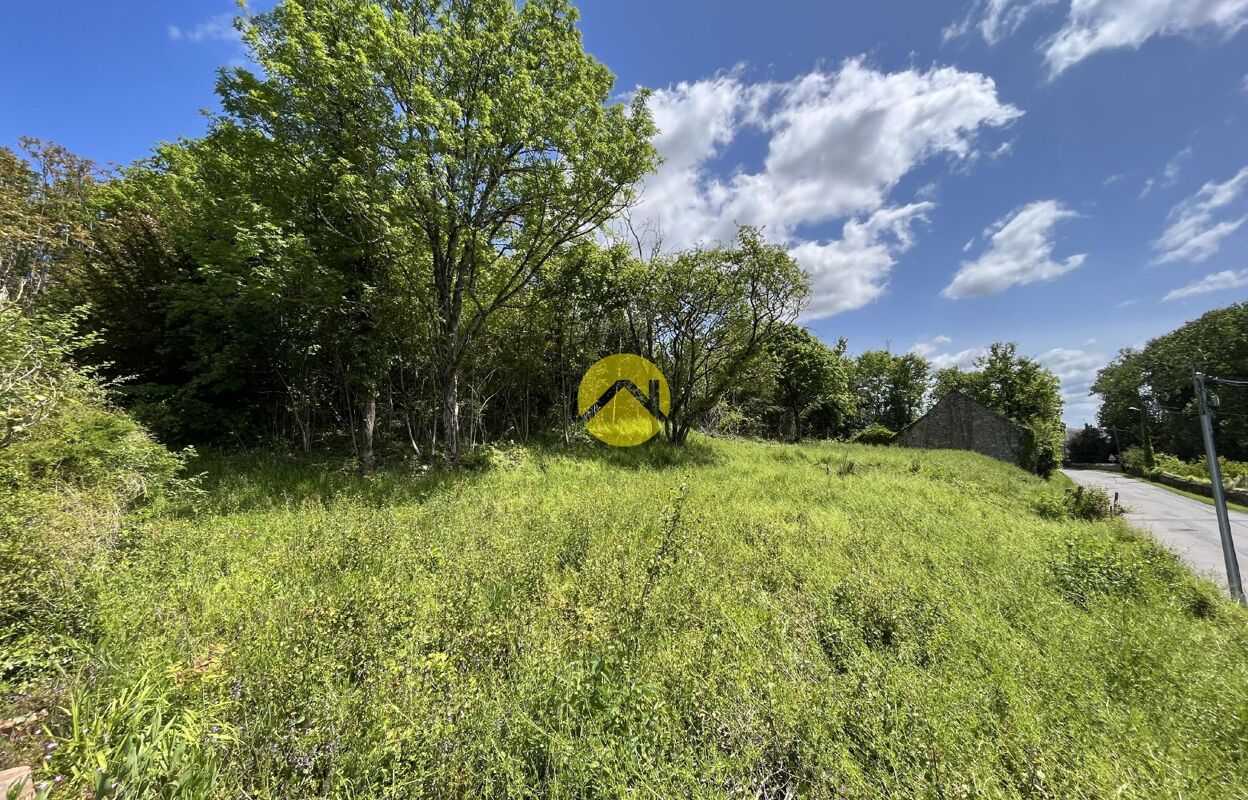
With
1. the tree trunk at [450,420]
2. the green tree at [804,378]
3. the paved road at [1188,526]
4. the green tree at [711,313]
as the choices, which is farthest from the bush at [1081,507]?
the green tree at [804,378]

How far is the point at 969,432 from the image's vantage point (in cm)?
2697

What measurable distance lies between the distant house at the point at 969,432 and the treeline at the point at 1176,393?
48.2 ft

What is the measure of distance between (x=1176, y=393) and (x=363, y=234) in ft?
207

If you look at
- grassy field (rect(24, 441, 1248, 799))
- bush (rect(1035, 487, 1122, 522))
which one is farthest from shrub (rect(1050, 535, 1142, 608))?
bush (rect(1035, 487, 1122, 522))

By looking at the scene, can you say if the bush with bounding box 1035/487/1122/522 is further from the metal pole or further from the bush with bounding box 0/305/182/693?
the bush with bounding box 0/305/182/693

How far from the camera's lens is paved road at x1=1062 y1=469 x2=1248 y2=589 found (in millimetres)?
8797

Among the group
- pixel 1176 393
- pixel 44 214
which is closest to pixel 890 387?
pixel 1176 393

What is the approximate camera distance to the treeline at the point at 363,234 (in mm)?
7352

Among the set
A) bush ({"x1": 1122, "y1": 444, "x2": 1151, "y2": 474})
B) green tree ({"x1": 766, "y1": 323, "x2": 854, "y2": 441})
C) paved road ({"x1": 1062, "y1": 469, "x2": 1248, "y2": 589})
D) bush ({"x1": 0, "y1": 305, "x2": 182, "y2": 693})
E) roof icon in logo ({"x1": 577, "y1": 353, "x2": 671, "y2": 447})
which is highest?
green tree ({"x1": 766, "y1": 323, "x2": 854, "y2": 441})

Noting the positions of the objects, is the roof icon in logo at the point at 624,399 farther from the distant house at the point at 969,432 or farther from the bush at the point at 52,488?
the distant house at the point at 969,432

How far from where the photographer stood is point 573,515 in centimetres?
634

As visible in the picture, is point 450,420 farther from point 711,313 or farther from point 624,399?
point 711,313

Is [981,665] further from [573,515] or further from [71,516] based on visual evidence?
[71,516]

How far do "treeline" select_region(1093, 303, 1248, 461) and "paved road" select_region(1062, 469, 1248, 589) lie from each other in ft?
50.3
